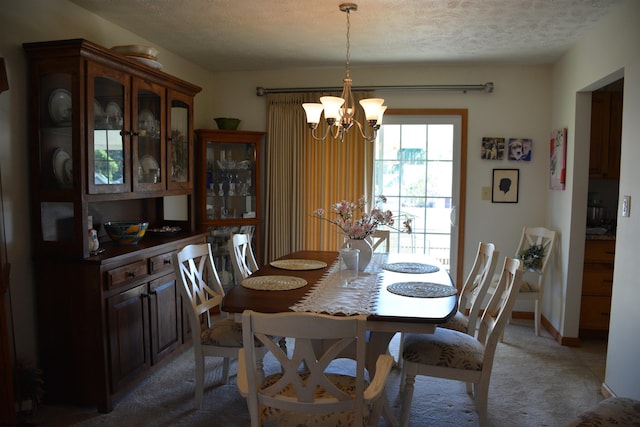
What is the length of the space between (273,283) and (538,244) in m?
2.83

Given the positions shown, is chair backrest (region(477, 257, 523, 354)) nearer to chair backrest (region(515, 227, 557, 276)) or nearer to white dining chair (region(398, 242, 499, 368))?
white dining chair (region(398, 242, 499, 368))

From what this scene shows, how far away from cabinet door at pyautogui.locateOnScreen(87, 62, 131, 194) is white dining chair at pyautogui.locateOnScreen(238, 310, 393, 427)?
1.50 meters

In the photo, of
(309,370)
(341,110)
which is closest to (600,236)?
(341,110)

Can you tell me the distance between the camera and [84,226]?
2.53m

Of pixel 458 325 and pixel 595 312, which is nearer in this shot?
pixel 458 325

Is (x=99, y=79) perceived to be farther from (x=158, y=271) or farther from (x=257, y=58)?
(x=257, y=58)

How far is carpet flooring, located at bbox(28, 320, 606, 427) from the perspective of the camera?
258 centimetres

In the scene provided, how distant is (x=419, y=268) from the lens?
3.06 m

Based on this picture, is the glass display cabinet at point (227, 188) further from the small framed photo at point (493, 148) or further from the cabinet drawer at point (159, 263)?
the small framed photo at point (493, 148)

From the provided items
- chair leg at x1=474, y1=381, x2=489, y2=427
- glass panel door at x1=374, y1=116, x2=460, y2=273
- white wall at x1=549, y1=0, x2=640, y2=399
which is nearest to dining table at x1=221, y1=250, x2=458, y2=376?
chair leg at x1=474, y1=381, x2=489, y2=427

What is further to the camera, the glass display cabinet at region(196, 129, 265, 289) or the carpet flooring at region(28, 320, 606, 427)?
the glass display cabinet at region(196, 129, 265, 289)

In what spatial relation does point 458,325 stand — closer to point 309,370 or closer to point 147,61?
point 309,370

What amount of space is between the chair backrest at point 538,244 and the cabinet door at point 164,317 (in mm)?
2831

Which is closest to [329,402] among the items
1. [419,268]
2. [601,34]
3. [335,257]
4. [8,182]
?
[419,268]
